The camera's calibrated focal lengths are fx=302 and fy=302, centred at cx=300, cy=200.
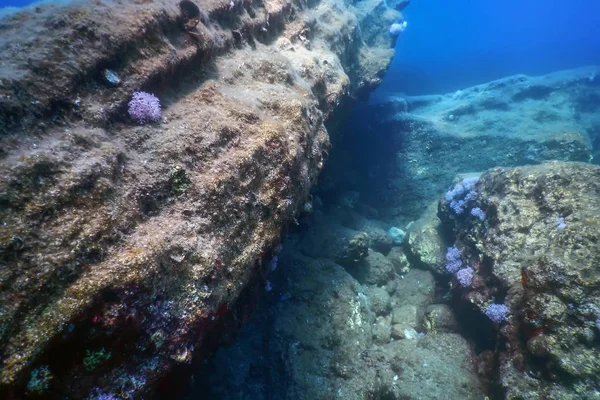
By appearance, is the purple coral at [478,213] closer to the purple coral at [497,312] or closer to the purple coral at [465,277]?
the purple coral at [465,277]

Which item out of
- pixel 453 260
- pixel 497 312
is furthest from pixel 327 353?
pixel 453 260

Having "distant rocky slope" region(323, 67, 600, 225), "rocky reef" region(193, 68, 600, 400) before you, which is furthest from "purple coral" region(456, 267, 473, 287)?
"distant rocky slope" region(323, 67, 600, 225)

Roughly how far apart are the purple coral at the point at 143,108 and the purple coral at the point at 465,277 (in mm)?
6840

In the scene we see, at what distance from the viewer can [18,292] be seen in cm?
195

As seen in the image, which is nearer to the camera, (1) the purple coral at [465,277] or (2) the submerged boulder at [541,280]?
(2) the submerged boulder at [541,280]

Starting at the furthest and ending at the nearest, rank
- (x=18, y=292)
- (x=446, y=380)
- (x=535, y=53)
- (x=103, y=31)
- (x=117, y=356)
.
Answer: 1. (x=535, y=53)
2. (x=446, y=380)
3. (x=103, y=31)
4. (x=117, y=356)
5. (x=18, y=292)

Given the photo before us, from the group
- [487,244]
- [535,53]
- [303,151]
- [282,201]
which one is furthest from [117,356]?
[535,53]

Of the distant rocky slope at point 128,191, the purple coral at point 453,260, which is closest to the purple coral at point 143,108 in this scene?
the distant rocky slope at point 128,191

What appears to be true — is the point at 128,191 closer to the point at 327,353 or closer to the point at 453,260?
the point at 327,353

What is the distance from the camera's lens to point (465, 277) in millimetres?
6785

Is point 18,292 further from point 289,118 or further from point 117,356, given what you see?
point 289,118

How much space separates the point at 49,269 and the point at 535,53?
5747 cm

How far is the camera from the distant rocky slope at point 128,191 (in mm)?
2080

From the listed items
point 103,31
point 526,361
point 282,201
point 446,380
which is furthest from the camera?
point 446,380
